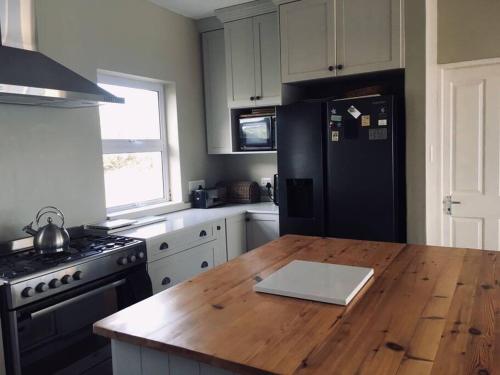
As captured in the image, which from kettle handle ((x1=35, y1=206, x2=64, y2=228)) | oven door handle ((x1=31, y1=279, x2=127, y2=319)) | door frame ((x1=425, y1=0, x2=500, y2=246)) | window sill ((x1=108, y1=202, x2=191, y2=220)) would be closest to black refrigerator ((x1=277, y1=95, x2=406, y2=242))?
door frame ((x1=425, y1=0, x2=500, y2=246))

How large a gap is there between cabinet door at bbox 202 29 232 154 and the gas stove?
160 centimetres

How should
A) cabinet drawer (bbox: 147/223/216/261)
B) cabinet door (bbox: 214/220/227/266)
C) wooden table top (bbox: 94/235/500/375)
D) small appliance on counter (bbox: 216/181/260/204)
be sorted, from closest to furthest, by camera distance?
wooden table top (bbox: 94/235/500/375) → cabinet drawer (bbox: 147/223/216/261) → cabinet door (bbox: 214/220/227/266) → small appliance on counter (bbox: 216/181/260/204)

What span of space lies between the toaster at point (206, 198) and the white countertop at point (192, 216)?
0.22 feet

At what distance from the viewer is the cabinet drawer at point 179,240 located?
2670 millimetres

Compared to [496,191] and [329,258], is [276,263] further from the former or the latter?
[496,191]

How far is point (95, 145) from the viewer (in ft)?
9.61

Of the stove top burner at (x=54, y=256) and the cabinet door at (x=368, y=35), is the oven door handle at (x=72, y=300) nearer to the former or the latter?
the stove top burner at (x=54, y=256)

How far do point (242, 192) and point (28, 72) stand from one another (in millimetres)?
2256

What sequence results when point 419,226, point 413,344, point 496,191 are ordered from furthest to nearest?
Answer: 1. point 496,191
2. point 419,226
3. point 413,344

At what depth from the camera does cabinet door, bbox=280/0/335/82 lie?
3053 millimetres

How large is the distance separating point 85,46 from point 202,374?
98.7 inches

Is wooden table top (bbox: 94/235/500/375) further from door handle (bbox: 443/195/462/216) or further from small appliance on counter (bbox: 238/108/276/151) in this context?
small appliance on counter (bbox: 238/108/276/151)

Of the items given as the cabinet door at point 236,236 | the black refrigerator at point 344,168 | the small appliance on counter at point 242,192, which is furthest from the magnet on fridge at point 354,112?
the small appliance on counter at point 242,192

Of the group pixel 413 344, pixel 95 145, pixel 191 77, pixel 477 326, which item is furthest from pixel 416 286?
pixel 191 77
